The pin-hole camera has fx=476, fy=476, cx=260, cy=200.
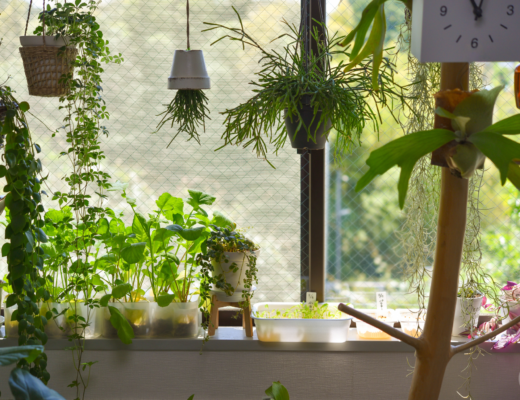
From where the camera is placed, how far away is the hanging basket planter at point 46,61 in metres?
1.43

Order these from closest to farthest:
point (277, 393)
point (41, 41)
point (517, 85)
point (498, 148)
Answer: point (498, 148) → point (517, 85) → point (277, 393) → point (41, 41)

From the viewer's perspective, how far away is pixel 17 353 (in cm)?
61

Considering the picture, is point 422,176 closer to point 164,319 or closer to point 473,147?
point 473,147

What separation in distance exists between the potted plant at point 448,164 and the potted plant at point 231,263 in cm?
110

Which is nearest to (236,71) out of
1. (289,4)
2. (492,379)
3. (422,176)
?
(289,4)

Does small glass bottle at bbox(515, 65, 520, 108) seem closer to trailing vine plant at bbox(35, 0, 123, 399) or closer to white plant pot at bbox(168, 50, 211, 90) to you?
white plant pot at bbox(168, 50, 211, 90)

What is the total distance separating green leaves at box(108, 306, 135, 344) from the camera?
1.55 m

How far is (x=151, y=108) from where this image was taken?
1.76 m

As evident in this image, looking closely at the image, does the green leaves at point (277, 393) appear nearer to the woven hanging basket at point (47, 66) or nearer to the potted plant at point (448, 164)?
the potted plant at point (448, 164)


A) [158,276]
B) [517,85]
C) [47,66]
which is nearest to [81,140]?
[47,66]

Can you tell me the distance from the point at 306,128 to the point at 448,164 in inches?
28.3

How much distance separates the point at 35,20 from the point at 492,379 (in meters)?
2.00

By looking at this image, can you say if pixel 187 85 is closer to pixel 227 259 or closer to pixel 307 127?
pixel 307 127

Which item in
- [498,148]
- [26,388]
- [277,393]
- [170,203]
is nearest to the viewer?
[498,148]
